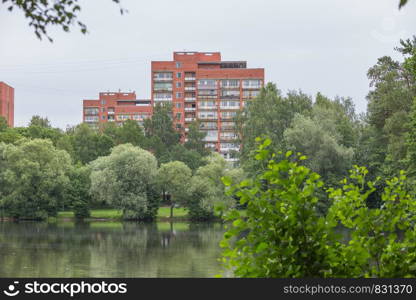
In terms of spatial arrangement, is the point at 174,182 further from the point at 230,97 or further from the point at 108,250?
the point at 230,97

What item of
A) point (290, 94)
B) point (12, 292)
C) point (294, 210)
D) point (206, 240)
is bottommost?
point (206, 240)

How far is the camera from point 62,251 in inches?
1614

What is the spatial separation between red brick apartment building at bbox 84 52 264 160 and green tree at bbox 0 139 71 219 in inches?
2316

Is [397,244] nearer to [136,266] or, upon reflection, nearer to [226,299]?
[226,299]

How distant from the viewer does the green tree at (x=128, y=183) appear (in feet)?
232

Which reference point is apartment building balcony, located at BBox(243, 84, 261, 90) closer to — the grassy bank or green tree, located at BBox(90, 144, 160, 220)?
the grassy bank

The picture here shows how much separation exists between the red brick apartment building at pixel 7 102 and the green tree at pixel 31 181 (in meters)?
58.5

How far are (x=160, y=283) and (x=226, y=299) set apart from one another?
642 millimetres

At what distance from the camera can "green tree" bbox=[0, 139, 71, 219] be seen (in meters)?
70.3

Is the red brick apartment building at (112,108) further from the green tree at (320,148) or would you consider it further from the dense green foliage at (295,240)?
the dense green foliage at (295,240)

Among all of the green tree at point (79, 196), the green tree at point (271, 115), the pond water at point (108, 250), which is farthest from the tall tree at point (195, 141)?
the pond water at point (108, 250)

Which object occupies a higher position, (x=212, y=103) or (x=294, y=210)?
(x=212, y=103)

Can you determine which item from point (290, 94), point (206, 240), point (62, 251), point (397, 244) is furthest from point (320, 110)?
point (397, 244)

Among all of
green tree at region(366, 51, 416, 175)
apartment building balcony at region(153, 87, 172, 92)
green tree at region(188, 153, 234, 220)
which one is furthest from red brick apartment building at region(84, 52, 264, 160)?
green tree at region(366, 51, 416, 175)
